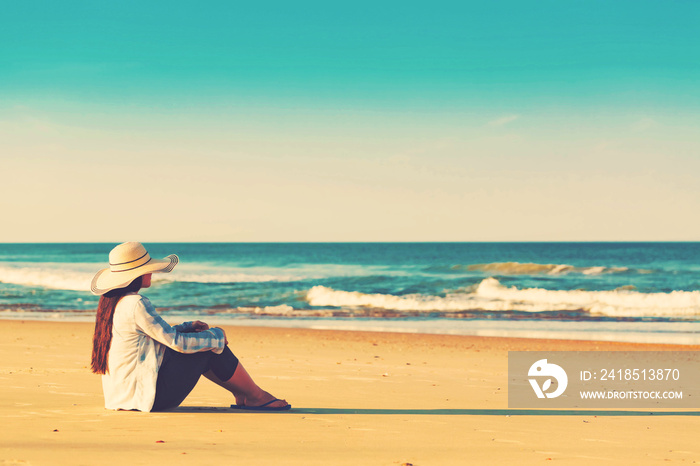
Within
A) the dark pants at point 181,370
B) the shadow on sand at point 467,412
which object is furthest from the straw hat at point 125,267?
the shadow on sand at point 467,412

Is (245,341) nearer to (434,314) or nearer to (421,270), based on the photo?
(434,314)

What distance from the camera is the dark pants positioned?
4.66 meters

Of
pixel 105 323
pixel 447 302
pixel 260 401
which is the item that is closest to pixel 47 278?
pixel 447 302

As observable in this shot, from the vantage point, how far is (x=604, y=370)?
28.8 feet

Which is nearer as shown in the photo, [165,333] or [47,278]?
[165,333]

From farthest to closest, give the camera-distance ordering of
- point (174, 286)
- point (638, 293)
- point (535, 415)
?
point (174, 286)
point (638, 293)
point (535, 415)

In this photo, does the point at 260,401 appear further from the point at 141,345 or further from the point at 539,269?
the point at 539,269

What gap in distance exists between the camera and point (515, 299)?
24984mm

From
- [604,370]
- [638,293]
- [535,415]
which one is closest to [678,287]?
[638,293]

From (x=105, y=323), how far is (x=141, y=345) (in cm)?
31

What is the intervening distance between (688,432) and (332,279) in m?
29.3

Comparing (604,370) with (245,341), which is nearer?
(604,370)

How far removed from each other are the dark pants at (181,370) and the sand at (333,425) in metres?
0.14

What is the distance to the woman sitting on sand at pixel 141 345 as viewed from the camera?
14.7ft
